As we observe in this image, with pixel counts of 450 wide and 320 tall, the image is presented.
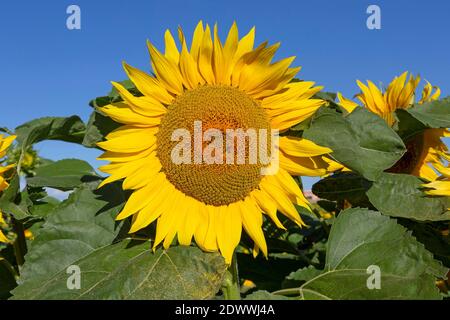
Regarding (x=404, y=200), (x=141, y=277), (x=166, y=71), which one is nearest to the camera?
(x=141, y=277)

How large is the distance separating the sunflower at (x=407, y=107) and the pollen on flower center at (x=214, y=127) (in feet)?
3.43

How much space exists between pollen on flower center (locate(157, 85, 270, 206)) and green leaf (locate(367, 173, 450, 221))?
0.54 metres

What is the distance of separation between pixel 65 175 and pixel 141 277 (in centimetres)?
145

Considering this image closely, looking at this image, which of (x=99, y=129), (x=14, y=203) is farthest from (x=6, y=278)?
(x=99, y=129)

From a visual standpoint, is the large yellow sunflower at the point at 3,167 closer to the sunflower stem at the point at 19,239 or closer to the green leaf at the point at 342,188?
the sunflower stem at the point at 19,239

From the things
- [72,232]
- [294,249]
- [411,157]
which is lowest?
[294,249]

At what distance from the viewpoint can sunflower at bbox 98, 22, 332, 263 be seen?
6.86ft

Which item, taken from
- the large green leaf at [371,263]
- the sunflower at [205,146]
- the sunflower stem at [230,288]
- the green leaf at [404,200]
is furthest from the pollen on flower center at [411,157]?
the sunflower stem at [230,288]

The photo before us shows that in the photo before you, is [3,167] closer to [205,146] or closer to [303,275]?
[205,146]

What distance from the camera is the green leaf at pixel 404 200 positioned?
7.32 ft

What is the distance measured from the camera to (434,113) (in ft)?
8.66

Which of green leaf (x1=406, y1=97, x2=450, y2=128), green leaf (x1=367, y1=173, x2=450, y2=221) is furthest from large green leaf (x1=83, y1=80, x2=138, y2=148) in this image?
green leaf (x1=406, y1=97, x2=450, y2=128)

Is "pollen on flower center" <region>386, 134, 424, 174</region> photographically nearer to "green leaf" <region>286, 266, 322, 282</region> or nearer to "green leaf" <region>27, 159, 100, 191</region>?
"green leaf" <region>286, 266, 322, 282</region>

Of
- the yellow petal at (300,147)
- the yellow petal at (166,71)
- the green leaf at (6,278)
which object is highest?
the yellow petal at (166,71)
